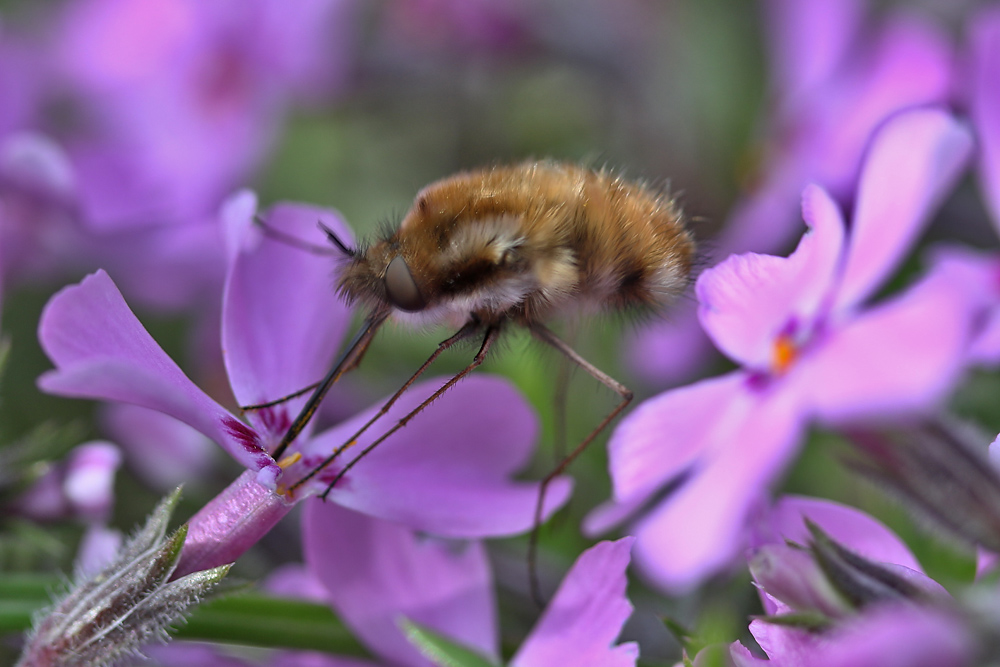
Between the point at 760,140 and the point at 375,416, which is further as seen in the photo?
the point at 760,140

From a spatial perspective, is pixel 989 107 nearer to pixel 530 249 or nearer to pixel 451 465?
pixel 530 249

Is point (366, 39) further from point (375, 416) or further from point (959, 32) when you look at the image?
point (375, 416)

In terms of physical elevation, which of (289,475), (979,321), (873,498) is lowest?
(873,498)

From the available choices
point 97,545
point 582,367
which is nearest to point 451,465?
point 582,367

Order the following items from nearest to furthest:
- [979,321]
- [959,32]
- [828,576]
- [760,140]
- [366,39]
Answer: [828,576] < [979,321] < [760,140] < [959,32] < [366,39]

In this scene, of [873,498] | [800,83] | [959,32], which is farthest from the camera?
[959,32]

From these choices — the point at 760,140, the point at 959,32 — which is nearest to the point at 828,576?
the point at 760,140
